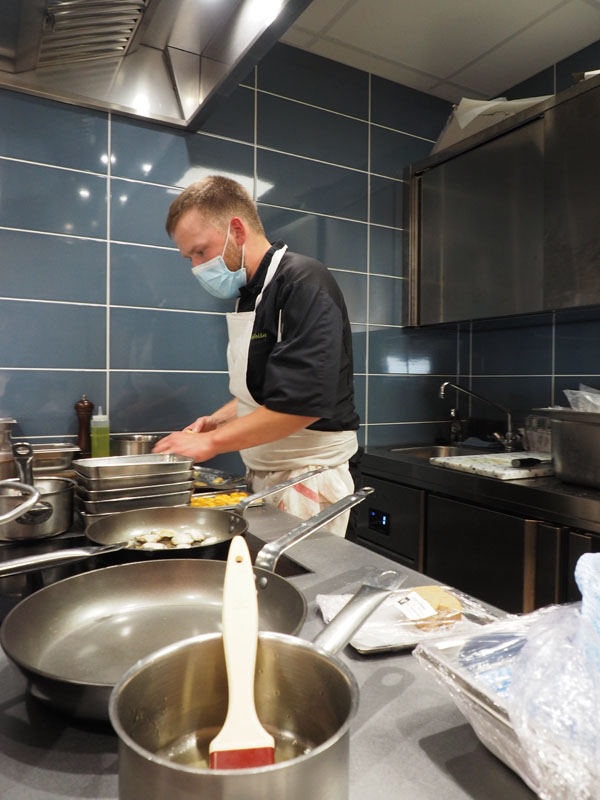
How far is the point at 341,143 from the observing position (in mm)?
2359

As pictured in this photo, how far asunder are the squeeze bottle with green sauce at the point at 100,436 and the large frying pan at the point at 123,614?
120 cm

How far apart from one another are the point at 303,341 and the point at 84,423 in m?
0.96

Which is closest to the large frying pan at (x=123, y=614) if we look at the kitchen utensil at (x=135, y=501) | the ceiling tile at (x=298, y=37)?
the kitchen utensil at (x=135, y=501)

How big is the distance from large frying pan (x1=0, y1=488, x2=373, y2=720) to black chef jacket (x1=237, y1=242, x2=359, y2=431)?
1.87ft

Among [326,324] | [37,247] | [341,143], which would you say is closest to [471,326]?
[341,143]

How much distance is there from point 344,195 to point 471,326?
92cm

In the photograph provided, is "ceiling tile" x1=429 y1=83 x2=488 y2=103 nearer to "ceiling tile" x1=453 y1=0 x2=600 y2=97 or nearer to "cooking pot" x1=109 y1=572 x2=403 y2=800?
"ceiling tile" x1=453 y1=0 x2=600 y2=97

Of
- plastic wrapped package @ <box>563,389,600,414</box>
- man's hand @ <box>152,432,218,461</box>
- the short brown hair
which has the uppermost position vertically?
the short brown hair

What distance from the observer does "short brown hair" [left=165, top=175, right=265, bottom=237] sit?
4.75ft

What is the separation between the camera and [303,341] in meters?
1.26

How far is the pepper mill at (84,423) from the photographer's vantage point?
5.86 ft

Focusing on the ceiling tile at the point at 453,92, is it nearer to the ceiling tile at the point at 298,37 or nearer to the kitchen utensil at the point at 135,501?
the ceiling tile at the point at 298,37

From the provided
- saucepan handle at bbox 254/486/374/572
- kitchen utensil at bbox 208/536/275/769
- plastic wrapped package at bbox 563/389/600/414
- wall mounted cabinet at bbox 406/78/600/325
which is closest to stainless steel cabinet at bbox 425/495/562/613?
plastic wrapped package at bbox 563/389/600/414

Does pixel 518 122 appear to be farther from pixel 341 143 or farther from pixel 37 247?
pixel 37 247
